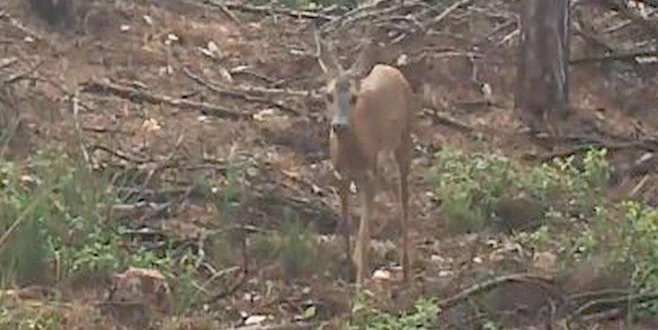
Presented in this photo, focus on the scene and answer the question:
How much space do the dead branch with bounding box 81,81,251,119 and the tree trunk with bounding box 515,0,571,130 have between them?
183 centimetres

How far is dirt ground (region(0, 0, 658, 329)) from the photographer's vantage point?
22.5 feet

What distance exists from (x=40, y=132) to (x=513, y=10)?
4014 millimetres

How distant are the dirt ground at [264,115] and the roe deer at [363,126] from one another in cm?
16

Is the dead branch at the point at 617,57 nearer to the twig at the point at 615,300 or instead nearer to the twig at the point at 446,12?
the twig at the point at 446,12

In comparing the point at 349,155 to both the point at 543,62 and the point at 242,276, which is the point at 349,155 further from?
the point at 543,62

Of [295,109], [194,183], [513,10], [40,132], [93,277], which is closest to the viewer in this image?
[93,277]

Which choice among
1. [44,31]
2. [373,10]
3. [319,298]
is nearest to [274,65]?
[373,10]

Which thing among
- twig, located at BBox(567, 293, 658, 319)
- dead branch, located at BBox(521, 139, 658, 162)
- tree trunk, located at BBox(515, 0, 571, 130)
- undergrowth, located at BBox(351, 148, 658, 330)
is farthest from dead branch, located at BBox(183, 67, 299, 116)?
twig, located at BBox(567, 293, 658, 319)

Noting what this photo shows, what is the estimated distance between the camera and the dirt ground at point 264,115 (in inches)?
270

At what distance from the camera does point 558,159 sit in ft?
28.6

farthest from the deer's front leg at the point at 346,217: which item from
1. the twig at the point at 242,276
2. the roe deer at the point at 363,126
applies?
the twig at the point at 242,276

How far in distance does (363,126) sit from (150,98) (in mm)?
2849

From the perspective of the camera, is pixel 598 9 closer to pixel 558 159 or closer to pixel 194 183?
pixel 558 159

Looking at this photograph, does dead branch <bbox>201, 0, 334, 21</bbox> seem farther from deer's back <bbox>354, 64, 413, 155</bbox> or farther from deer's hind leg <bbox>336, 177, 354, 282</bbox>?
deer's hind leg <bbox>336, 177, 354, 282</bbox>
